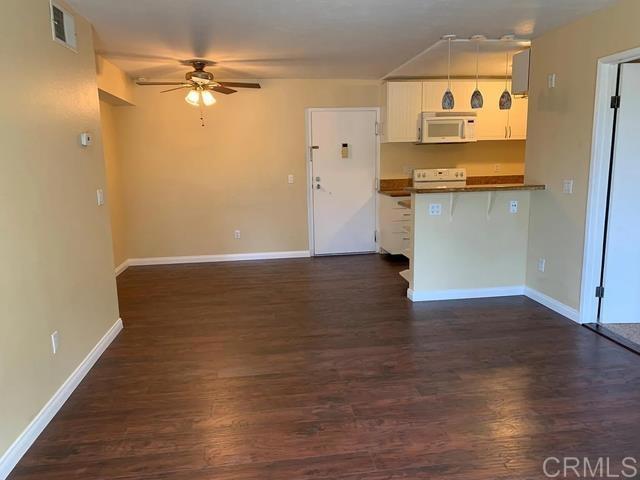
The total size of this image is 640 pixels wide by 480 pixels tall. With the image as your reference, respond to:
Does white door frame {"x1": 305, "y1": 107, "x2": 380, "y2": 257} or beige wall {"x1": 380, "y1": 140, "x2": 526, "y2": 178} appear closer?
white door frame {"x1": 305, "y1": 107, "x2": 380, "y2": 257}

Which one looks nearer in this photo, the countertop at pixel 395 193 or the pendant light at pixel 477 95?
the pendant light at pixel 477 95

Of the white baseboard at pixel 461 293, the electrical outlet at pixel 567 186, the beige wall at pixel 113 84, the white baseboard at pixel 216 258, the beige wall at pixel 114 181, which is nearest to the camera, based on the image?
the electrical outlet at pixel 567 186

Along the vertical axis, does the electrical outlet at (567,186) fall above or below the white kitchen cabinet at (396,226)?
above

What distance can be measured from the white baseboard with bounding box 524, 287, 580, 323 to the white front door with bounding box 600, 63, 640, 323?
197mm

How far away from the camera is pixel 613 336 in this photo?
3.37 metres

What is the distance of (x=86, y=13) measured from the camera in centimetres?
318

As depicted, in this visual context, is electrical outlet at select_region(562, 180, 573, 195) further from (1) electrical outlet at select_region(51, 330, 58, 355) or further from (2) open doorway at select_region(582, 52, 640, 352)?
(1) electrical outlet at select_region(51, 330, 58, 355)

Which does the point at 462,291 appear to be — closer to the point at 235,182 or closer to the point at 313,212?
the point at 313,212

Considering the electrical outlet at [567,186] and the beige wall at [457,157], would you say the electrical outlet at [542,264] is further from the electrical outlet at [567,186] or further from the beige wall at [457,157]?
the beige wall at [457,157]

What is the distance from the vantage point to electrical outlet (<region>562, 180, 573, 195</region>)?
12.2 feet

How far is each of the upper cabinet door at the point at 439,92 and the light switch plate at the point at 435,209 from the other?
2.23m

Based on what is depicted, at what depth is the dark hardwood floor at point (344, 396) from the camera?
81.0 inches

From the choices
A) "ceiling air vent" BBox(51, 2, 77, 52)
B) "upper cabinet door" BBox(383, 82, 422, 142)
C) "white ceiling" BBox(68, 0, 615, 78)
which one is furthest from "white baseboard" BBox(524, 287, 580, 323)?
"ceiling air vent" BBox(51, 2, 77, 52)

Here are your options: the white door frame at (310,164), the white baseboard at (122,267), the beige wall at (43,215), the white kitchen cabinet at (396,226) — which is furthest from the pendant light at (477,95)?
the white baseboard at (122,267)
